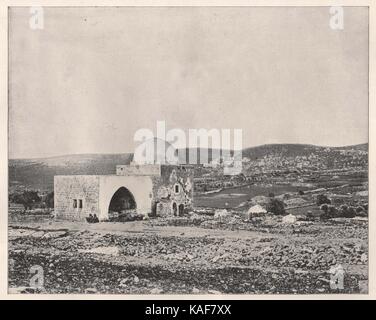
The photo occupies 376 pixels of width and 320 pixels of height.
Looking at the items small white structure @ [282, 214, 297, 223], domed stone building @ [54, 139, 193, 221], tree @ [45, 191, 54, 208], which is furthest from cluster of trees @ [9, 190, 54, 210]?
small white structure @ [282, 214, 297, 223]

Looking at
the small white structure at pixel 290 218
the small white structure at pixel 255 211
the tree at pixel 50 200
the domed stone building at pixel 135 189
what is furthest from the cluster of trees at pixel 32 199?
the small white structure at pixel 290 218

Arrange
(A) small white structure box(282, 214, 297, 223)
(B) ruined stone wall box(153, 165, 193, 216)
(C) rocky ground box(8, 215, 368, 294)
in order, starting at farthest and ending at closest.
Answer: (B) ruined stone wall box(153, 165, 193, 216) < (A) small white structure box(282, 214, 297, 223) < (C) rocky ground box(8, 215, 368, 294)

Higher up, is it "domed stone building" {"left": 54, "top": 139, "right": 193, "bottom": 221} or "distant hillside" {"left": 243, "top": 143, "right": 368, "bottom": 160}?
"distant hillside" {"left": 243, "top": 143, "right": 368, "bottom": 160}

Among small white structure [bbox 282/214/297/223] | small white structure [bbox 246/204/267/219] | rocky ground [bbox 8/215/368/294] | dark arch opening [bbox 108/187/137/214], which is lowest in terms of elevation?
rocky ground [bbox 8/215/368/294]

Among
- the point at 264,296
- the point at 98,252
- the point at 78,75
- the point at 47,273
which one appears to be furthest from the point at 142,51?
the point at 264,296

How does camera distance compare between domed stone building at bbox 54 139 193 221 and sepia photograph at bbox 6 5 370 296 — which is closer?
sepia photograph at bbox 6 5 370 296

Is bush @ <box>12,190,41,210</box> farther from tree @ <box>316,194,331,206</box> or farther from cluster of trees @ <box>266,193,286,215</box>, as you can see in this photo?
tree @ <box>316,194,331,206</box>

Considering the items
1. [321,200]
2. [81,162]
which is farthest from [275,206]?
[81,162]
